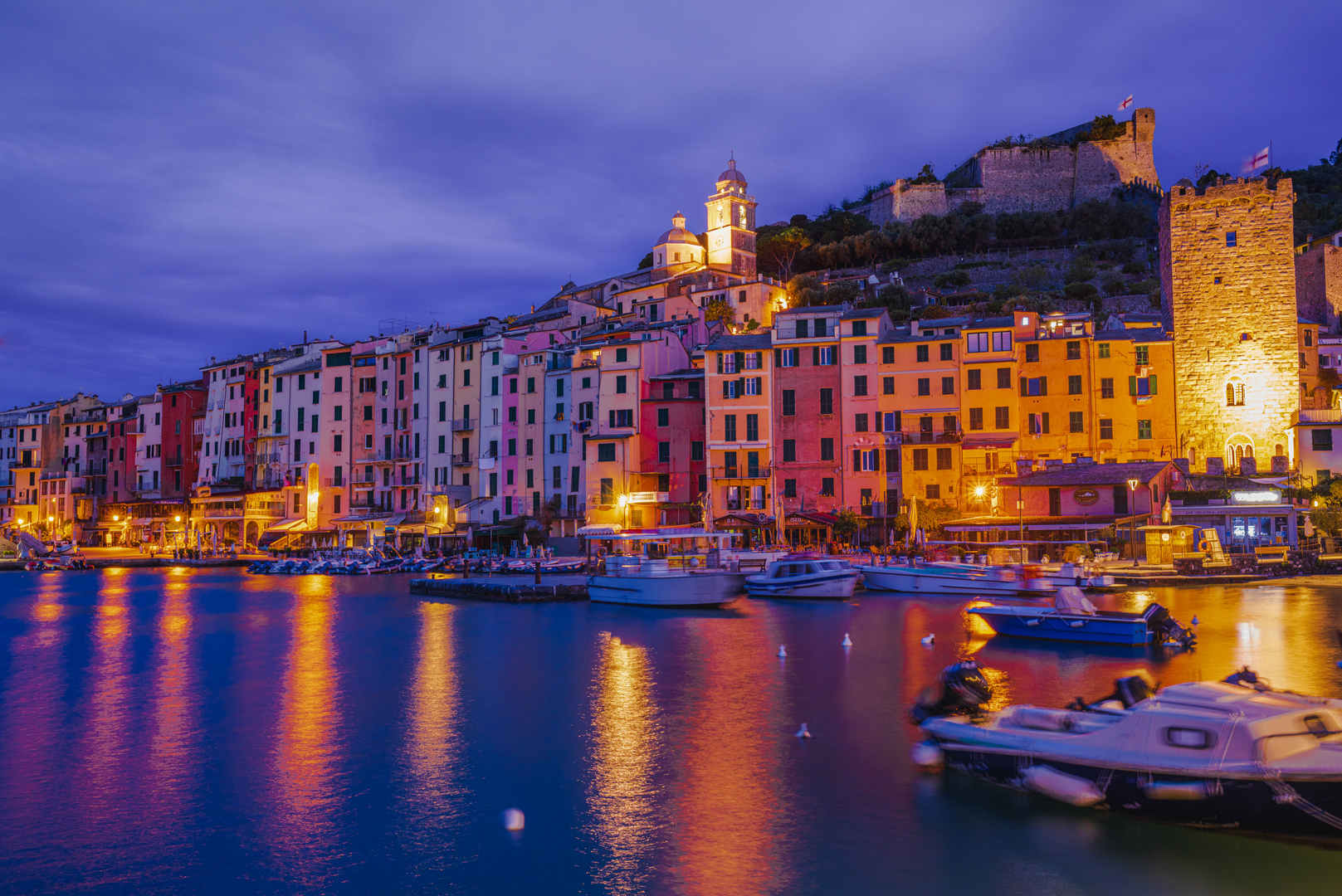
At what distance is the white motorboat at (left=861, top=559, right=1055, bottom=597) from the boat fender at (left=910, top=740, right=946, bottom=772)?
21892 millimetres

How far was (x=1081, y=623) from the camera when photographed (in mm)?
27469

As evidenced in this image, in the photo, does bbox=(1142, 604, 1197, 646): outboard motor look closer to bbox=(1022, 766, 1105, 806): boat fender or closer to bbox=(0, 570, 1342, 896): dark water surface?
bbox=(0, 570, 1342, 896): dark water surface

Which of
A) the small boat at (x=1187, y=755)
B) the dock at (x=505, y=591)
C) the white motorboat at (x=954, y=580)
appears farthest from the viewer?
the dock at (x=505, y=591)

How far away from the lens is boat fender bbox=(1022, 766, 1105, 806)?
13.2 metres

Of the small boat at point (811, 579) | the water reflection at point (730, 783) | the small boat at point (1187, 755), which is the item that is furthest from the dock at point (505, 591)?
the small boat at point (1187, 755)

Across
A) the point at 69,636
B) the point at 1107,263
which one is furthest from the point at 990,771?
the point at 1107,263

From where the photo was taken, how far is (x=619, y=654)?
27.4 meters

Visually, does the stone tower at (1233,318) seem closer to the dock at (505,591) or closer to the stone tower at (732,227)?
the dock at (505,591)

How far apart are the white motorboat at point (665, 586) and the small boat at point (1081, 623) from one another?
10.8 m

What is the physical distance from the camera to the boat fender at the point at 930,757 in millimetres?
15203

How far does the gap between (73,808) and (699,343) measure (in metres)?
53.8

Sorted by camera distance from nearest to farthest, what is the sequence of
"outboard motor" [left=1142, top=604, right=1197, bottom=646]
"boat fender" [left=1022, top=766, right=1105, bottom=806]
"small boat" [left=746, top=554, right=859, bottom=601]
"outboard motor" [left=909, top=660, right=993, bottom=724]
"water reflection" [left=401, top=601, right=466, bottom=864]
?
"boat fender" [left=1022, top=766, right=1105, bottom=806]
"water reflection" [left=401, top=601, right=466, bottom=864]
"outboard motor" [left=909, top=660, right=993, bottom=724]
"outboard motor" [left=1142, top=604, right=1197, bottom=646]
"small boat" [left=746, top=554, right=859, bottom=601]

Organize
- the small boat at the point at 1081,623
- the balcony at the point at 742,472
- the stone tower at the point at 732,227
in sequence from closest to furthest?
the small boat at the point at 1081,623
the balcony at the point at 742,472
the stone tower at the point at 732,227

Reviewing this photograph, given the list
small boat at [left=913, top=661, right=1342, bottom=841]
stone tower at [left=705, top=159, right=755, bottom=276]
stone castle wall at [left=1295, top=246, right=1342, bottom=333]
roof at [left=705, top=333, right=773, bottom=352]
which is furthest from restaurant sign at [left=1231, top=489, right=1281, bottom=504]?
stone tower at [left=705, top=159, right=755, bottom=276]
